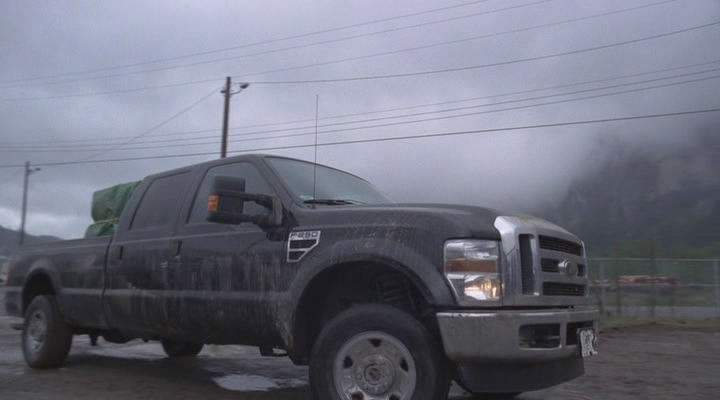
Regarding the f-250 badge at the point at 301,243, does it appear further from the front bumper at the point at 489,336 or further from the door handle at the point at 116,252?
the door handle at the point at 116,252

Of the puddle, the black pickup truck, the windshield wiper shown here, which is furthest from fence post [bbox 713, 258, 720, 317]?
the windshield wiper

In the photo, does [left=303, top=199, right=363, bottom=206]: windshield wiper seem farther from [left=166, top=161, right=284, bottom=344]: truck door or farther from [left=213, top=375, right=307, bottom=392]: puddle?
[left=213, top=375, right=307, bottom=392]: puddle

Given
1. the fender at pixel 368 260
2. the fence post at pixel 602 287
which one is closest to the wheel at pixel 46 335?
the fender at pixel 368 260

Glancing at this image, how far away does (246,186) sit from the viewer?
539cm

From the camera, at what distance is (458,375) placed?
408 cm

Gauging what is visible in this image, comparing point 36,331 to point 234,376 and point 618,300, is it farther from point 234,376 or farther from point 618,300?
point 618,300

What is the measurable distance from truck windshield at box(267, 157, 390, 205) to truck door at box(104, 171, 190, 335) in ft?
3.50

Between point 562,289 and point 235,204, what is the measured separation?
2317 millimetres

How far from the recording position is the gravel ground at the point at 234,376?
585 centimetres

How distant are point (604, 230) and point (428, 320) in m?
34.5

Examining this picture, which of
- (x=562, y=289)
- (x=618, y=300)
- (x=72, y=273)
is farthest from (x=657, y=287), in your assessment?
(x=72, y=273)

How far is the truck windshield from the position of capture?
16.9 feet

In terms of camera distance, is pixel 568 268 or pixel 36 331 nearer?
pixel 568 268

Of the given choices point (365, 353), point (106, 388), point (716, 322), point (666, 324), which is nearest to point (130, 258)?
point (106, 388)
